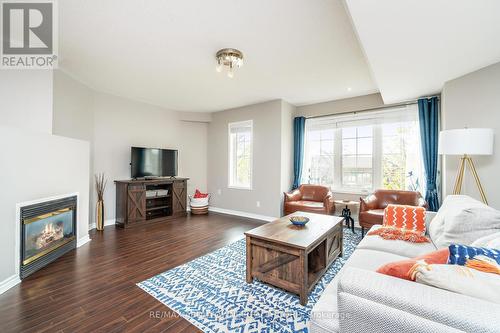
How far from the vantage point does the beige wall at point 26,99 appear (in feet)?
8.51

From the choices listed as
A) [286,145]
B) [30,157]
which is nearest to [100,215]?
[30,157]

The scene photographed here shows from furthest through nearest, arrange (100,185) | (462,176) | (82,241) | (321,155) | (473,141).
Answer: (321,155) → (100,185) → (82,241) → (462,176) → (473,141)

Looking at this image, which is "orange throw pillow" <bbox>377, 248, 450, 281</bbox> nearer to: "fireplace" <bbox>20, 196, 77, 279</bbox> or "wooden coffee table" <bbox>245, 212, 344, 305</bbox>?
"wooden coffee table" <bbox>245, 212, 344, 305</bbox>

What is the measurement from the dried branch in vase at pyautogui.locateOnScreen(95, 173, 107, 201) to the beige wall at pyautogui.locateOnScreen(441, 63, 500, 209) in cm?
571

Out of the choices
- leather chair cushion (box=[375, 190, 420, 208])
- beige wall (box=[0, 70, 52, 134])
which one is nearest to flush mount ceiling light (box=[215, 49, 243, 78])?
beige wall (box=[0, 70, 52, 134])

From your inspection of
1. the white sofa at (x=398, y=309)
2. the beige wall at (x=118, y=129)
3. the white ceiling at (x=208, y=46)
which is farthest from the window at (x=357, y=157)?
the white sofa at (x=398, y=309)

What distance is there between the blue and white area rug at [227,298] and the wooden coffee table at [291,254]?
0.10m

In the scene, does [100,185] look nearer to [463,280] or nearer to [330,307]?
[330,307]

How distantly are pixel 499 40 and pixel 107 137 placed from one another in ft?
18.8

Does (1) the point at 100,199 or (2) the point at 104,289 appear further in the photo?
(1) the point at 100,199

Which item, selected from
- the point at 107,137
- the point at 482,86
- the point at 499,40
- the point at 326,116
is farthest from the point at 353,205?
the point at 107,137

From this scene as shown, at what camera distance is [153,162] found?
473cm

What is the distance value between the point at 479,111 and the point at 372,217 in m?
1.87

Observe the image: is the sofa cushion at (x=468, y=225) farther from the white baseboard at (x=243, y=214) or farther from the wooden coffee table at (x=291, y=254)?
the white baseboard at (x=243, y=214)
